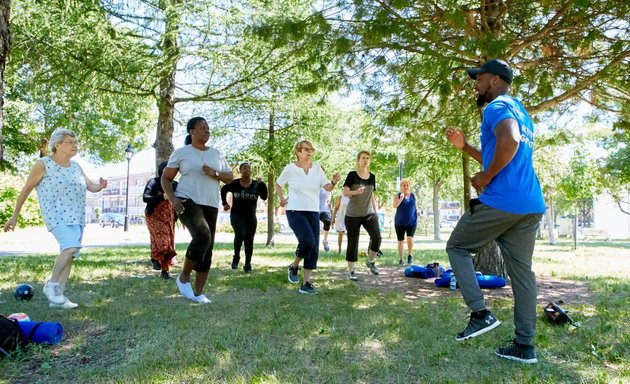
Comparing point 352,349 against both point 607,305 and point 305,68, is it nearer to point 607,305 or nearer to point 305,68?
point 607,305

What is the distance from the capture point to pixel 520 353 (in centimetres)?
334

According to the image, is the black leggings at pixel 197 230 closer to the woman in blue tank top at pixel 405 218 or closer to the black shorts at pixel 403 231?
the woman in blue tank top at pixel 405 218

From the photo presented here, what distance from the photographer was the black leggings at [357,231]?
7449 mm

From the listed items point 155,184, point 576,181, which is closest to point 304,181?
point 155,184

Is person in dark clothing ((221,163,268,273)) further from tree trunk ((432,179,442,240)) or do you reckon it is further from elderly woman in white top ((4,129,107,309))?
tree trunk ((432,179,442,240))

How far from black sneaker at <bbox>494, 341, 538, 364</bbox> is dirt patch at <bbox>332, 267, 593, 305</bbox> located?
8.06ft

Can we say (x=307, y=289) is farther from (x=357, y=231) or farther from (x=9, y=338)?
(x=9, y=338)

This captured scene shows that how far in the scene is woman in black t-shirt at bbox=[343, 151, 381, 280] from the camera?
24.3ft

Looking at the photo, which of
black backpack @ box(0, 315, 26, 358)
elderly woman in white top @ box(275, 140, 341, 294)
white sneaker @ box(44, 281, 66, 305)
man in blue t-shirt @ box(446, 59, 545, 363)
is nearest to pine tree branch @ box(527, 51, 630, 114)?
elderly woman in white top @ box(275, 140, 341, 294)

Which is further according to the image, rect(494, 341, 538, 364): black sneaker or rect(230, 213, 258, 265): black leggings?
rect(230, 213, 258, 265): black leggings

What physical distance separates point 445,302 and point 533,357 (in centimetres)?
230

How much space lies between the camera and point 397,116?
7566 millimetres

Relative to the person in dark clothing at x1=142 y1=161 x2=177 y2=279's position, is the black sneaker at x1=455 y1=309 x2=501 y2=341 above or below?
below

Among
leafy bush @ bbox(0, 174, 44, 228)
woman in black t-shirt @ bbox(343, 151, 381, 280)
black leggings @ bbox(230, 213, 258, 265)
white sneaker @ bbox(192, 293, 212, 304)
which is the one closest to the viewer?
white sneaker @ bbox(192, 293, 212, 304)
